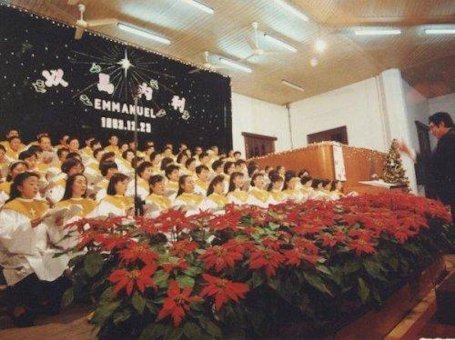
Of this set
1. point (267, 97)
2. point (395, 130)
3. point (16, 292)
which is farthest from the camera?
point (267, 97)

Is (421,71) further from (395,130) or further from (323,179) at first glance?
(323,179)

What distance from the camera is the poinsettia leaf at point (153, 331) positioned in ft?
4.33

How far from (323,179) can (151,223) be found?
24.0 ft

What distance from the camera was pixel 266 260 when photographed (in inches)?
60.6

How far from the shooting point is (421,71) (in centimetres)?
1159

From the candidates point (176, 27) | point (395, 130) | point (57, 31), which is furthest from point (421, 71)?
point (57, 31)

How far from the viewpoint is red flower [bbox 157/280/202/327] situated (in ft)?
4.25

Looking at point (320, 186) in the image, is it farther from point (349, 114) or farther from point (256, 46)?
point (349, 114)

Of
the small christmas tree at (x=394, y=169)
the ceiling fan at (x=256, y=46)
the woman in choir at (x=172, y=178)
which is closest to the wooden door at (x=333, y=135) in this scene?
the small christmas tree at (x=394, y=169)

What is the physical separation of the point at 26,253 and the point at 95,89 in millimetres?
6339

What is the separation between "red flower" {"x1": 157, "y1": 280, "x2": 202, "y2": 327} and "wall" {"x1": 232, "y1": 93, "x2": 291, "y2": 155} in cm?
1145

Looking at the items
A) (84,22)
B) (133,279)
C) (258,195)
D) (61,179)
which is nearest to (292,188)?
(258,195)

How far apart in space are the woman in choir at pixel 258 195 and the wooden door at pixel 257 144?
6.27 m

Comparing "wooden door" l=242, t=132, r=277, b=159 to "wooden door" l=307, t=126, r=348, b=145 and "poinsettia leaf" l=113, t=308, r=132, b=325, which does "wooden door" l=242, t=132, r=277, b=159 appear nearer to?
"wooden door" l=307, t=126, r=348, b=145
